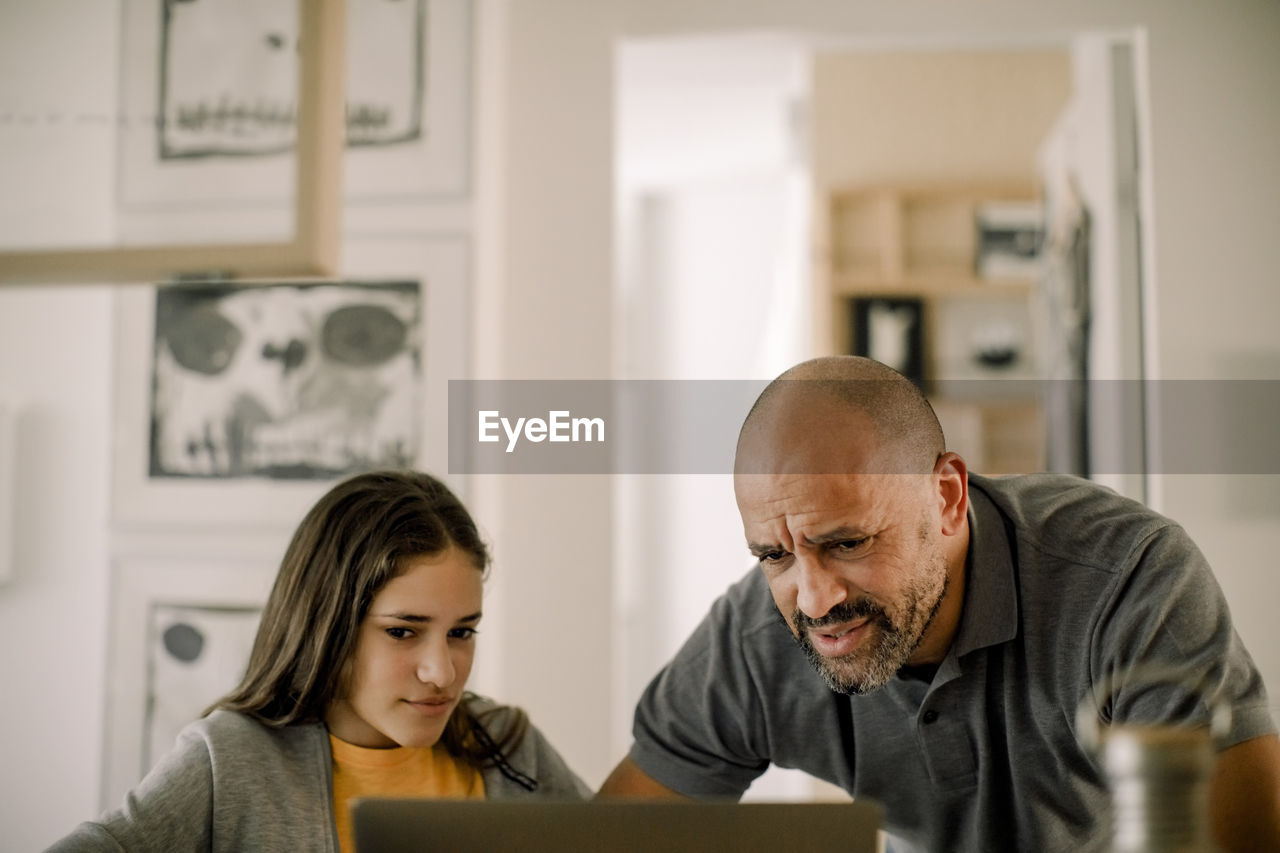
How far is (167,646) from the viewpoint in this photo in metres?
1.79

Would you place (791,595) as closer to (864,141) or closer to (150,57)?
(150,57)

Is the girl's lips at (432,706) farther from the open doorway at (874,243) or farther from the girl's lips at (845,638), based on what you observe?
the open doorway at (874,243)

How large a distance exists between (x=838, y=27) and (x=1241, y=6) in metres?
0.69

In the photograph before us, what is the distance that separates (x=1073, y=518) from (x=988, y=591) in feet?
0.43

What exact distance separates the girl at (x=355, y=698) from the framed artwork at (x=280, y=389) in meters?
0.51

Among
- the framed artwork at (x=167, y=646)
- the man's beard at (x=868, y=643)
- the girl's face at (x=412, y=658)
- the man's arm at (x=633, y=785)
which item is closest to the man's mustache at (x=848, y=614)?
the man's beard at (x=868, y=643)

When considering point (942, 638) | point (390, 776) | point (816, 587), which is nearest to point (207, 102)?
point (390, 776)

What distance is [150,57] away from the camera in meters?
1.35

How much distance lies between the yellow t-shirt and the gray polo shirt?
21 centimetres

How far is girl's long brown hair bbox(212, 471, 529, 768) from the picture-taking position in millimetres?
1205

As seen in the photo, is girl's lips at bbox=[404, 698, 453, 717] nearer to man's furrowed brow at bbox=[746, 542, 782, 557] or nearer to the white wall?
man's furrowed brow at bbox=[746, 542, 782, 557]

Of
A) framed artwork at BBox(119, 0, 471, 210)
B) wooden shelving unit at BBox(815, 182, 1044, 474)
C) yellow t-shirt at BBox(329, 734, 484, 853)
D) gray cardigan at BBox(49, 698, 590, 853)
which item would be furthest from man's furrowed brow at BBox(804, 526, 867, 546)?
wooden shelving unit at BBox(815, 182, 1044, 474)

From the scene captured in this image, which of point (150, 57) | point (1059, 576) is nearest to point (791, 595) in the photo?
point (1059, 576)

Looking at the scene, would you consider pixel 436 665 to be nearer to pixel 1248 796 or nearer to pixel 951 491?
pixel 951 491
